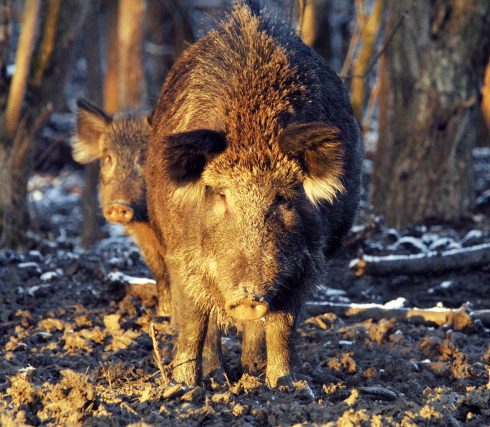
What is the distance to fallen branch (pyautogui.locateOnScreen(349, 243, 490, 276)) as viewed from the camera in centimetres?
793

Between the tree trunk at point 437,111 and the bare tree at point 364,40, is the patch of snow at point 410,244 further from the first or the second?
the bare tree at point 364,40

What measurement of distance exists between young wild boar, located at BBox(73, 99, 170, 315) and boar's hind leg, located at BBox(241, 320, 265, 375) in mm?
1482

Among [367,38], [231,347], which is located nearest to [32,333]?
[231,347]

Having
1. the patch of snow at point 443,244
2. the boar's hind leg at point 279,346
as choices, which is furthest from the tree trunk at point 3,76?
the boar's hind leg at point 279,346

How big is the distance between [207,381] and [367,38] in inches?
240


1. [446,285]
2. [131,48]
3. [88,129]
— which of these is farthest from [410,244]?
[131,48]

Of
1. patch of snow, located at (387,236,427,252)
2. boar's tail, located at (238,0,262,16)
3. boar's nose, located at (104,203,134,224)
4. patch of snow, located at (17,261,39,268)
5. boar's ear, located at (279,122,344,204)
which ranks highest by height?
boar's tail, located at (238,0,262,16)

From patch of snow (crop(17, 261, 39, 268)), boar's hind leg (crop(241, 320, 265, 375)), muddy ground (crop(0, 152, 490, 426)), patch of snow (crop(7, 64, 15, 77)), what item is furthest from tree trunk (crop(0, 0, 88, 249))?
boar's hind leg (crop(241, 320, 265, 375))

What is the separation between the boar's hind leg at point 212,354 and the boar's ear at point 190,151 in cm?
107

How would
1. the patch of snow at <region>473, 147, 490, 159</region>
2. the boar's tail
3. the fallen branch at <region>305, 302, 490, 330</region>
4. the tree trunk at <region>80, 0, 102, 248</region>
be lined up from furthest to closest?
the patch of snow at <region>473, 147, 490, 159</region>
the tree trunk at <region>80, 0, 102, 248</region>
the fallen branch at <region>305, 302, 490, 330</region>
the boar's tail

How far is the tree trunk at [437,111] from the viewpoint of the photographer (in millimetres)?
10328

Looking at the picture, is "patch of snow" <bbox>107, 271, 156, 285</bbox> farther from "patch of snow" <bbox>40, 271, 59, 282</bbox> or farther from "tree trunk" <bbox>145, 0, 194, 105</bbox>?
"tree trunk" <bbox>145, 0, 194, 105</bbox>

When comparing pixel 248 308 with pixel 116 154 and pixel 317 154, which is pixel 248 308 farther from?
pixel 116 154

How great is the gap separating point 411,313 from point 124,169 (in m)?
2.70
